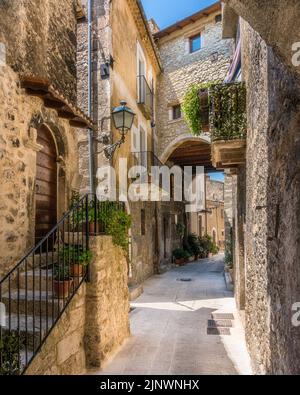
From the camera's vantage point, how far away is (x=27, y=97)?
15.6ft

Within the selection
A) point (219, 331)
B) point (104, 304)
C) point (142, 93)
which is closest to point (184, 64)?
point (142, 93)

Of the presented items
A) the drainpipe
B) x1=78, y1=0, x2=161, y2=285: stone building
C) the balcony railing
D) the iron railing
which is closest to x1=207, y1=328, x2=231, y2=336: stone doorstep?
the iron railing

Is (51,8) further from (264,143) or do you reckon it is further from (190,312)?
(190,312)

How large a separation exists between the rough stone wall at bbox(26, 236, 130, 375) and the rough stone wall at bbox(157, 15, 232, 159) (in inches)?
413

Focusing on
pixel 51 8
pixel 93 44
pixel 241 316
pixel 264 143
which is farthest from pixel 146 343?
pixel 93 44

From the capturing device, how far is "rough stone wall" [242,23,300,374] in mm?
2195

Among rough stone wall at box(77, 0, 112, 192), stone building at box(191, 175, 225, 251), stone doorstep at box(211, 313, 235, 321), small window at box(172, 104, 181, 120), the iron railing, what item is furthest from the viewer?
stone building at box(191, 175, 225, 251)

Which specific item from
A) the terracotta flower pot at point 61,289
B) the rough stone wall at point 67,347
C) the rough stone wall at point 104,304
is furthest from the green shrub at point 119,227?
the terracotta flower pot at point 61,289

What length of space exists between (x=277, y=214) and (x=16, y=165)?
3736mm

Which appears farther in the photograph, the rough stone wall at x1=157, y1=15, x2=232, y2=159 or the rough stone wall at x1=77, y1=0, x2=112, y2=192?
the rough stone wall at x1=157, y1=15, x2=232, y2=159

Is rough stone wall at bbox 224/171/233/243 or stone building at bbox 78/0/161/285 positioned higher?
stone building at bbox 78/0/161/285

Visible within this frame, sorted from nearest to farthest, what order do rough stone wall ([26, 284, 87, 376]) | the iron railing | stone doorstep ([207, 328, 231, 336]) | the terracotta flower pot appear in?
the iron railing < rough stone wall ([26, 284, 87, 376]) < the terracotta flower pot < stone doorstep ([207, 328, 231, 336])

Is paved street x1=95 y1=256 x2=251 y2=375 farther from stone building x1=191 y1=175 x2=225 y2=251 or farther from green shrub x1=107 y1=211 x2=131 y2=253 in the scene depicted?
stone building x1=191 y1=175 x2=225 y2=251

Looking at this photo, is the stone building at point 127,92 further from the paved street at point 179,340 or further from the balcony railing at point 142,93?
the paved street at point 179,340
